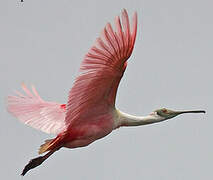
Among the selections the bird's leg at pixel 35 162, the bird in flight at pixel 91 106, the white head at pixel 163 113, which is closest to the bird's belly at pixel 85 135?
the bird in flight at pixel 91 106

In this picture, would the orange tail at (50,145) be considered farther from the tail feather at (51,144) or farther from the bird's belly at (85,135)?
the bird's belly at (85,135)

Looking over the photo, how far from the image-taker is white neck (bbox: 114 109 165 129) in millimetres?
14328

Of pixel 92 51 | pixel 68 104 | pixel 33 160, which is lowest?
pixel 33 160

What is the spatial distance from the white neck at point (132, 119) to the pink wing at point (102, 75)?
23 cm

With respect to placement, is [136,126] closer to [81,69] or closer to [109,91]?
[109,91]

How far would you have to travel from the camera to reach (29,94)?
16.2 metres

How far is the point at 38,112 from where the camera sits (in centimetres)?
1528

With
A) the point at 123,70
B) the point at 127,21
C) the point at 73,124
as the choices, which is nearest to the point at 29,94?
the point at 73,124

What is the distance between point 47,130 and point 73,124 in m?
0.68

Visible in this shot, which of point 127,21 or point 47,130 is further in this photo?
point 47,130

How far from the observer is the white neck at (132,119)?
47.0 feet

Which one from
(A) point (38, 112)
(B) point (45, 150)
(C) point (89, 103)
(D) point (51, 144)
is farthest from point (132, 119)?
(A) point (38, 112)

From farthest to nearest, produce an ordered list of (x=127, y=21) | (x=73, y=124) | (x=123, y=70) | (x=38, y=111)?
1. (x=38, y=111)
2. (x=73, y=124)
3. (x=123, y=70)
4. (x=127, y=21)

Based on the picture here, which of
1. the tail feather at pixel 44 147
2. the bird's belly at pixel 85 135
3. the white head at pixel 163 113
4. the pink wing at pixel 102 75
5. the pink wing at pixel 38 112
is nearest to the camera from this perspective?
the pink wing at pixel 102 75
